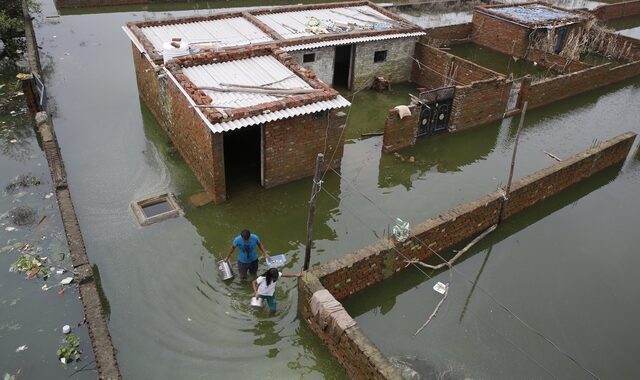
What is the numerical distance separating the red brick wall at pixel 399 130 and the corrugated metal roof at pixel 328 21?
13.6 feet

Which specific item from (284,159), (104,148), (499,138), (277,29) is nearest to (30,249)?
(104,148)

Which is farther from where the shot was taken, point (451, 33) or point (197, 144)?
point (451, 33)

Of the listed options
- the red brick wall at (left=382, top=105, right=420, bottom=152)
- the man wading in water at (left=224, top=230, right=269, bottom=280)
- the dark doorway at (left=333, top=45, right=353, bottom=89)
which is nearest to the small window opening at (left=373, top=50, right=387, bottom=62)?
the dark doorway at (left=333, top=45, right=353, bottom=89)

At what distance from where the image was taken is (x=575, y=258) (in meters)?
9.91

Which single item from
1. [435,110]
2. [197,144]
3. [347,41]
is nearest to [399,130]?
[435,110]

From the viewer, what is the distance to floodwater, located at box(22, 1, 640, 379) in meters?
7.60

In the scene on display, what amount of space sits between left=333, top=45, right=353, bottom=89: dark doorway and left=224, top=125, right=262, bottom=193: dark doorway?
483 cm

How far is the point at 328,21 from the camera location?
52.6ft

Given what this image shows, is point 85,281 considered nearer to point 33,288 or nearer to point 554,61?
point 33,288

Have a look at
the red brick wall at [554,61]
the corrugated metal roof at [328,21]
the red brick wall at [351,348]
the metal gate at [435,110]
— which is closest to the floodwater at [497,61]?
the red brick wall at [554,61]

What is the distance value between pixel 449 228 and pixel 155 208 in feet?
20.4

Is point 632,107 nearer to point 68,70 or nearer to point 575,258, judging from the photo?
point 575,258

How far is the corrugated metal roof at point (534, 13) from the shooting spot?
65.7 ft

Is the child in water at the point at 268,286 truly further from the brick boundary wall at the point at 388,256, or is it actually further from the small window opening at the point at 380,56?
the small window opening at the point at 380,56
